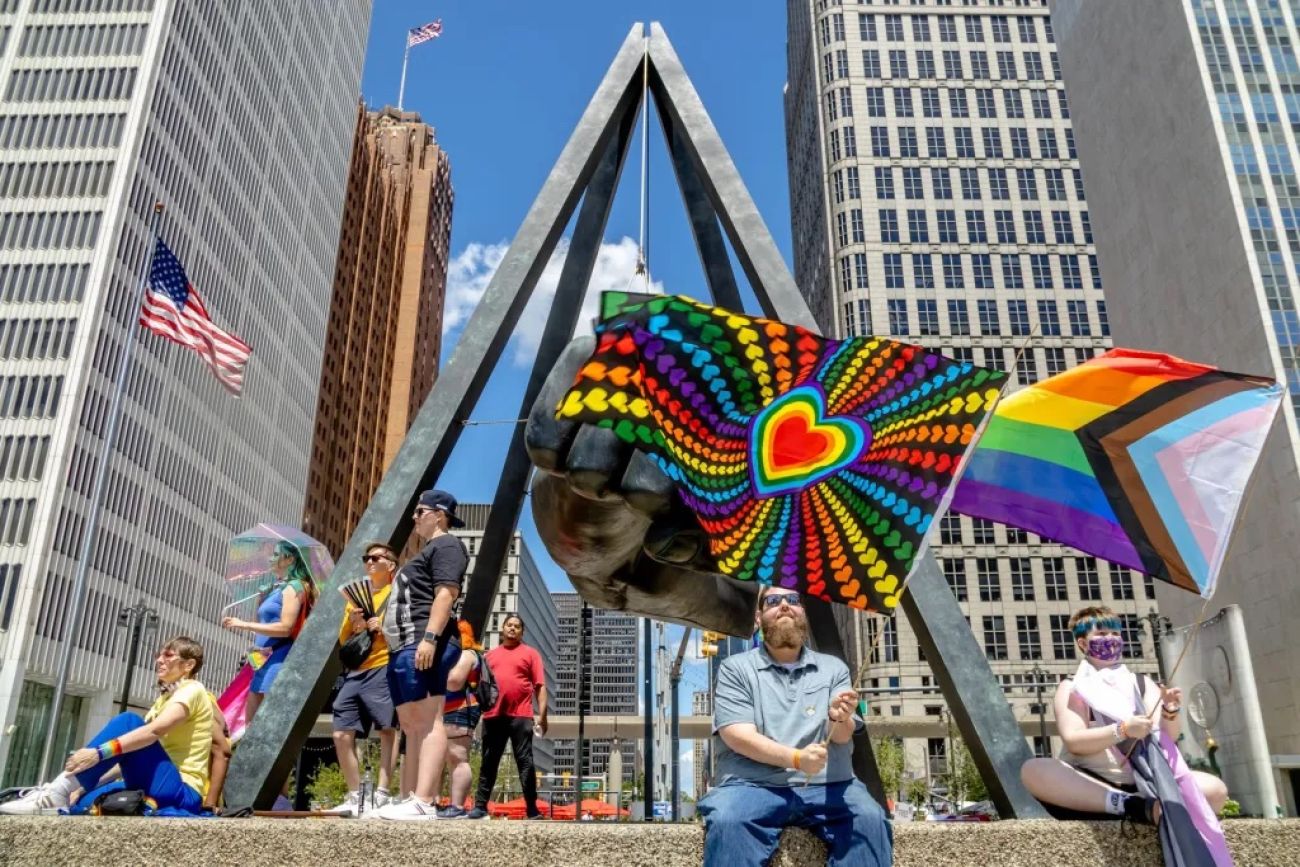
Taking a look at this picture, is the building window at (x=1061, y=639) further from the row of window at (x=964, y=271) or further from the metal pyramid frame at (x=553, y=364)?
the metal pyramid frame at (x=553, y=364)

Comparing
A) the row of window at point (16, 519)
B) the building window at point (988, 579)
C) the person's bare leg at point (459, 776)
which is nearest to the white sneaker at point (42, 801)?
the person's bare leg at point (459, 776)

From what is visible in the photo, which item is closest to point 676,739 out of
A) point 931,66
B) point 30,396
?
point 30,396

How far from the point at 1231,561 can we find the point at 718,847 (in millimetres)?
53786

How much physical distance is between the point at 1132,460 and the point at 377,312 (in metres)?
114

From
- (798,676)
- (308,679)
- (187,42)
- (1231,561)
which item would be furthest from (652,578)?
(187,42)

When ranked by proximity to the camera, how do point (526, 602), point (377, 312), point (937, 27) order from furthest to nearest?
1. point (526, 602)
2. point (377, 312)
3. point (937, 27)

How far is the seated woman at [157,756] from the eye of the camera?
489 cm

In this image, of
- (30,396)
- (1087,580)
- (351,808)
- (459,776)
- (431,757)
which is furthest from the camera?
(1087,580)

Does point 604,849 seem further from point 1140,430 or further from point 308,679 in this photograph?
point 1140,430

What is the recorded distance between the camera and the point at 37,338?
2073 inches

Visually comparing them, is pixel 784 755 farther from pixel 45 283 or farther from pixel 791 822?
pixel 45 283

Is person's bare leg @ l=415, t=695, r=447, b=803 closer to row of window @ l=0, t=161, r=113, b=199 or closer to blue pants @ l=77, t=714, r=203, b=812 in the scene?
blue pants @ l=77, t=714, r=203, b=812

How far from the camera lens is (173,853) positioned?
3680 millimetres

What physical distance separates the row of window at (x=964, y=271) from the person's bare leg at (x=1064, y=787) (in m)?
78.3
